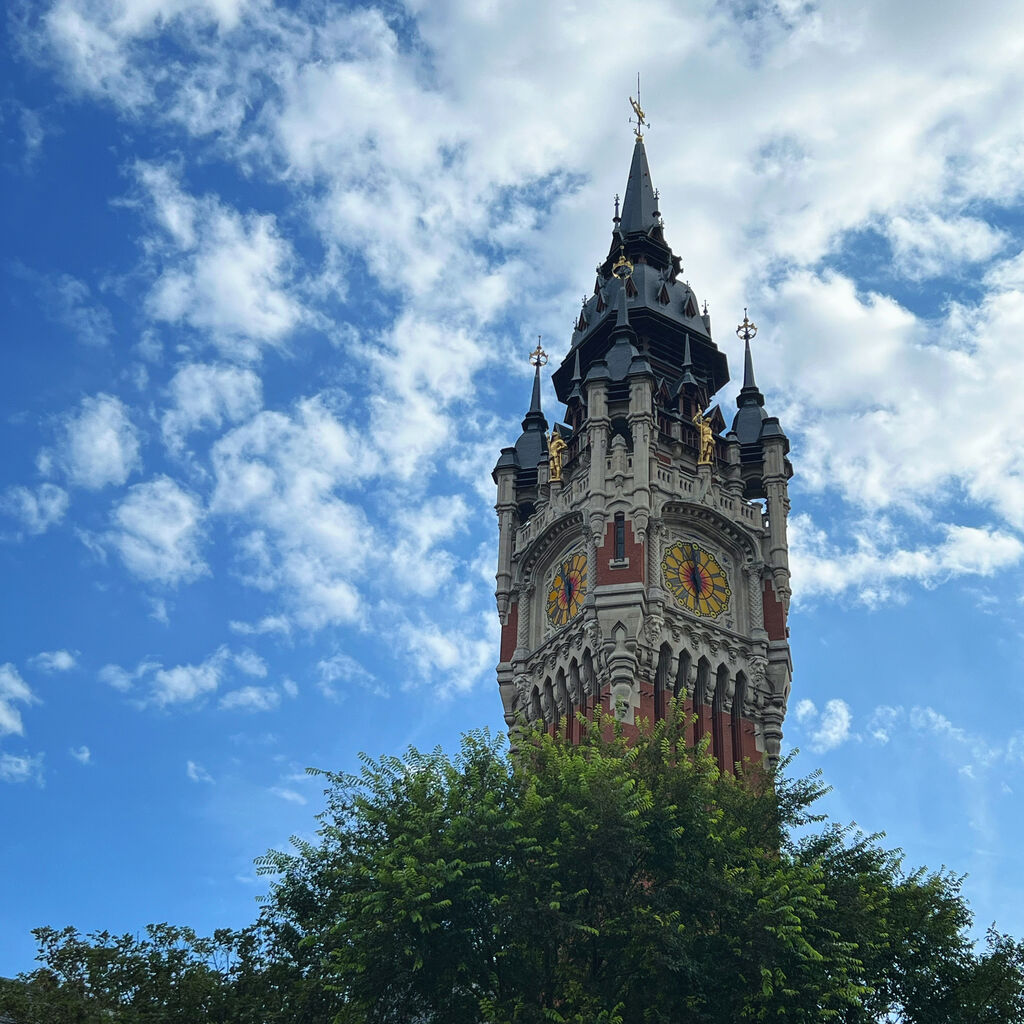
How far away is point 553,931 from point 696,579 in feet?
102

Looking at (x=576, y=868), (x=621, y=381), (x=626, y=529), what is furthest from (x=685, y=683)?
(x=576, y=868)

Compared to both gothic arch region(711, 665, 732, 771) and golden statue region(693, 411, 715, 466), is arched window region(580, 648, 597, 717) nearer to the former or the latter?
gothic arch region(711, 665, 732, 771)

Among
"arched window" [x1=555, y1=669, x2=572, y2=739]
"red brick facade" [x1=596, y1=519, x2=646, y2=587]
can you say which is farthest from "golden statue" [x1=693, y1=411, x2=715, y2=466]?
"arched window" [x1=555, y1=669, x2=572, y2=739]

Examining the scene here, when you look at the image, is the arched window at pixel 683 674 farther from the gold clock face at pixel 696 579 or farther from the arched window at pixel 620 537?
the arched window at pixel 620 537

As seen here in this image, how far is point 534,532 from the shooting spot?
66.6 metres

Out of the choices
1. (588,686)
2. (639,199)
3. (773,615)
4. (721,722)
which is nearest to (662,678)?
(588,686)

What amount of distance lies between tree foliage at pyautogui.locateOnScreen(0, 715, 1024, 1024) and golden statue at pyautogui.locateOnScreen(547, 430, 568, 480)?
29.7m

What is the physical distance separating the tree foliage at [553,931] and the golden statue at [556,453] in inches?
1171

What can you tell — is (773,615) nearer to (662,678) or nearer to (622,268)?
(662,678)

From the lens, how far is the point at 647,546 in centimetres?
6144

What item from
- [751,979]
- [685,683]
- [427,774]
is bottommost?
[751,979]

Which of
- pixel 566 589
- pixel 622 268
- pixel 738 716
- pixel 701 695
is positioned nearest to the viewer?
pixel 701 695

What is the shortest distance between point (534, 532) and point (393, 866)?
34359 mm

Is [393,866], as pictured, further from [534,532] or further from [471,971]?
[534,532]
